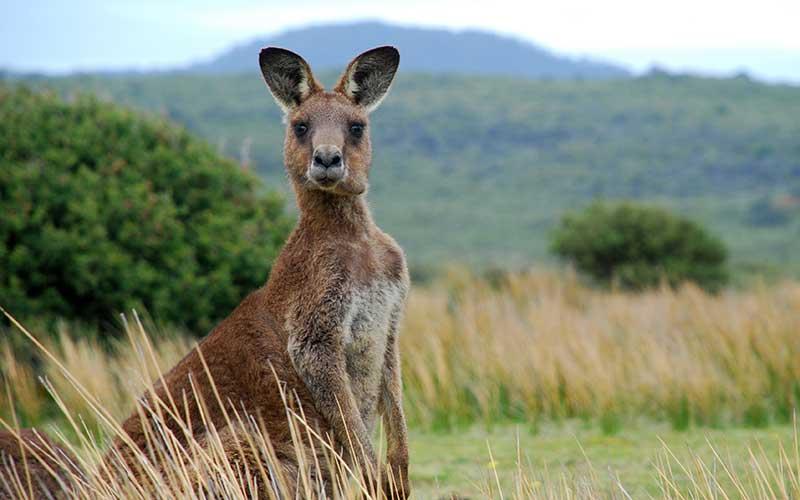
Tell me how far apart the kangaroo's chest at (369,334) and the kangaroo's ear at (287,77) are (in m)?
0.98

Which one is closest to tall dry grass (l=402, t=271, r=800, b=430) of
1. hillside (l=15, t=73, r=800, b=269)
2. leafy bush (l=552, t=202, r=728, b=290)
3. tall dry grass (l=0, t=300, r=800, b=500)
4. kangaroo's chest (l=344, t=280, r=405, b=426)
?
tall dry grass (l=0, t=300, r=800, b=500)

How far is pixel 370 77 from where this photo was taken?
504cm

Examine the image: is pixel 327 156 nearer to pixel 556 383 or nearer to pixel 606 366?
pixel 556 383

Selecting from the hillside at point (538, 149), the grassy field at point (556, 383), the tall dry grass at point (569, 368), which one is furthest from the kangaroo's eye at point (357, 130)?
the hillside at point (538, 149)

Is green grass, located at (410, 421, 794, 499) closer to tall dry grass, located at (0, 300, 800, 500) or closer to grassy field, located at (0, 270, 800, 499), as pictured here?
grassy field, located at (0, 270, 800, 499)

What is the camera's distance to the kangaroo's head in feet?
15.4

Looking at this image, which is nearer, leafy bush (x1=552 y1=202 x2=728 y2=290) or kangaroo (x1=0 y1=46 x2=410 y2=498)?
kangaroo (x1=0 y1=46 x2=410 y2=498)

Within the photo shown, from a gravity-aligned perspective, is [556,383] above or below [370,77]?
below

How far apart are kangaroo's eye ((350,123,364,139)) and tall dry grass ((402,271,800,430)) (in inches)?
155

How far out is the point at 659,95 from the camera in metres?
69.9

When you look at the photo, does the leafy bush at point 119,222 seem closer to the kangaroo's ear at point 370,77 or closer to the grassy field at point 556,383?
the grassy field at point 556,383

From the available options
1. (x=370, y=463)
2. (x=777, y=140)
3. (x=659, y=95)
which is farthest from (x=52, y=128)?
(x=659, y=95)

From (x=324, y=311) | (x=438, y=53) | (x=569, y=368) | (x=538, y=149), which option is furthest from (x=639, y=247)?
(x=438, y=53)

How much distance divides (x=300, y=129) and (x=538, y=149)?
57.5m
